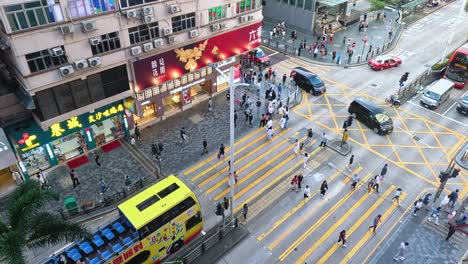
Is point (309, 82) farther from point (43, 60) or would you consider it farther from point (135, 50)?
point (43, 60)

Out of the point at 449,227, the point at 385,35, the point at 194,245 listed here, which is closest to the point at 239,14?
the point at 194,245

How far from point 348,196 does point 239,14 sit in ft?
68.2

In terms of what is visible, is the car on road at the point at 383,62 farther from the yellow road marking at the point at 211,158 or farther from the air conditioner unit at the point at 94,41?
the air conditioner unit at the point at 94,41

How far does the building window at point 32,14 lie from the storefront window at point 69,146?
10376mm

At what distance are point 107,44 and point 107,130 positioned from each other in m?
8.80

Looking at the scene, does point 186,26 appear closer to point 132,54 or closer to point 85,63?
point 132,54

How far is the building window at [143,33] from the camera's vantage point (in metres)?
28.9

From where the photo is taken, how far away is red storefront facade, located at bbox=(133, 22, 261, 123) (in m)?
31.9

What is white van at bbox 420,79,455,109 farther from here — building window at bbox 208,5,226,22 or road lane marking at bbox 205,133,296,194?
building window at bbox 208,5,226,22

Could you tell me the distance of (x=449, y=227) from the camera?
2555cm

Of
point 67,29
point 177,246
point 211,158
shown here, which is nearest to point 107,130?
point 211,158

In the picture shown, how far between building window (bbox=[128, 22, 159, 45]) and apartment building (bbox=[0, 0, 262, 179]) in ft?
0.28

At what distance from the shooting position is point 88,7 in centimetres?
2528

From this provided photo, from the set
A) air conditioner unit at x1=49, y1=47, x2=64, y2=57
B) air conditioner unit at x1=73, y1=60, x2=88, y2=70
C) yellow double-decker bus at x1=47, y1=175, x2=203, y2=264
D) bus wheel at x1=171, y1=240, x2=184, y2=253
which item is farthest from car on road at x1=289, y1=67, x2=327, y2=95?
air conditioner unit at x1=49, y1=47, x2=64, y2=57
